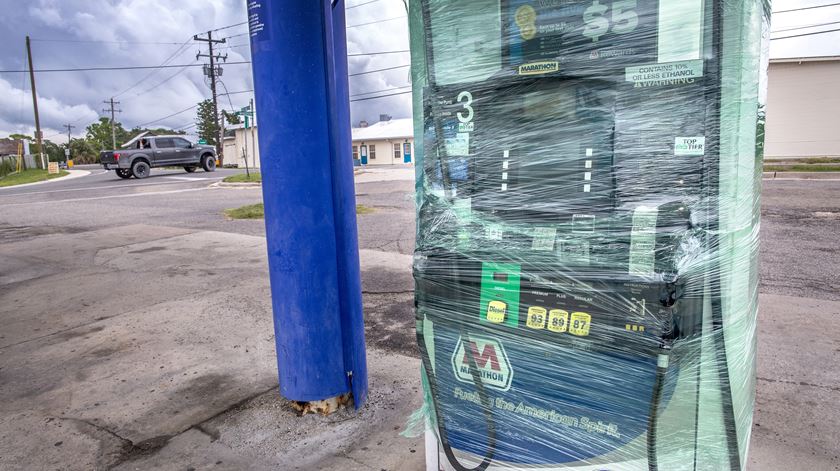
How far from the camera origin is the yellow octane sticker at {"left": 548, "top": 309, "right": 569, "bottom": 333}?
1.62m

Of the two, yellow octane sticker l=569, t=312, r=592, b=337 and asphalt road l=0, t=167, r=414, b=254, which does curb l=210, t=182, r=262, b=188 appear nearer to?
asphalt road l=0, t=167, r=414, b=254

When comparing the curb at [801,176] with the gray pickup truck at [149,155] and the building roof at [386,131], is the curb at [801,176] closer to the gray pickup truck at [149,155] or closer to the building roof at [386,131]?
the gray pickup truck at [149,155]

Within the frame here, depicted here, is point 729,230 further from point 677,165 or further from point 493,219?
point 493,219

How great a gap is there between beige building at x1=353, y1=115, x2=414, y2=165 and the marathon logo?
120 feet

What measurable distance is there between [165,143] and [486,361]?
80.5 feet

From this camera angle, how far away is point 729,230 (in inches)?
59.4

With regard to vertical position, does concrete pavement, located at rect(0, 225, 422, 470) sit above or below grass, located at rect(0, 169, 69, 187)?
below

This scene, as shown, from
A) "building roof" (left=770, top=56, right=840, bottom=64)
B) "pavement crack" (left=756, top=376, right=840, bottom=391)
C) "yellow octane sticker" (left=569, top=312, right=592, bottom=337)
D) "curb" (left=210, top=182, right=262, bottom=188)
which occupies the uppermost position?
"building roof" (left=770, top=56, right=840, bottom=64)

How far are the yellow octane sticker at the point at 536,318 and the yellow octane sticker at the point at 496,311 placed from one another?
87 mm

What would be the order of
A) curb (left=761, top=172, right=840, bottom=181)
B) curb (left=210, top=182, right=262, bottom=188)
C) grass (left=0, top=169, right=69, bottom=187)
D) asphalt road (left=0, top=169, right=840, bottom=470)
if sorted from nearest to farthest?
asphalt road (left=0, top=169, right=840, bottom=470) → curb (left=761, top=172, right=840, bottom=181) → curb (left=210, top=182, right=262, bottom=188) → grass (left=0, top=169, right=69, bottom=187)

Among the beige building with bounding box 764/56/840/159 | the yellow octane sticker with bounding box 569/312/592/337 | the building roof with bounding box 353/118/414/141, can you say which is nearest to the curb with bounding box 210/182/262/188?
the yellow octane sticker with bounding box 569/312/592/337

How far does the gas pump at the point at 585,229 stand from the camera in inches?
58.1

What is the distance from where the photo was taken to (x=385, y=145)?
39938 millimetres

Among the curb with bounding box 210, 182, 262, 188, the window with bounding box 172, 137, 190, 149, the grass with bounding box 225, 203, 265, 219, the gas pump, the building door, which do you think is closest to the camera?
the gas pump
